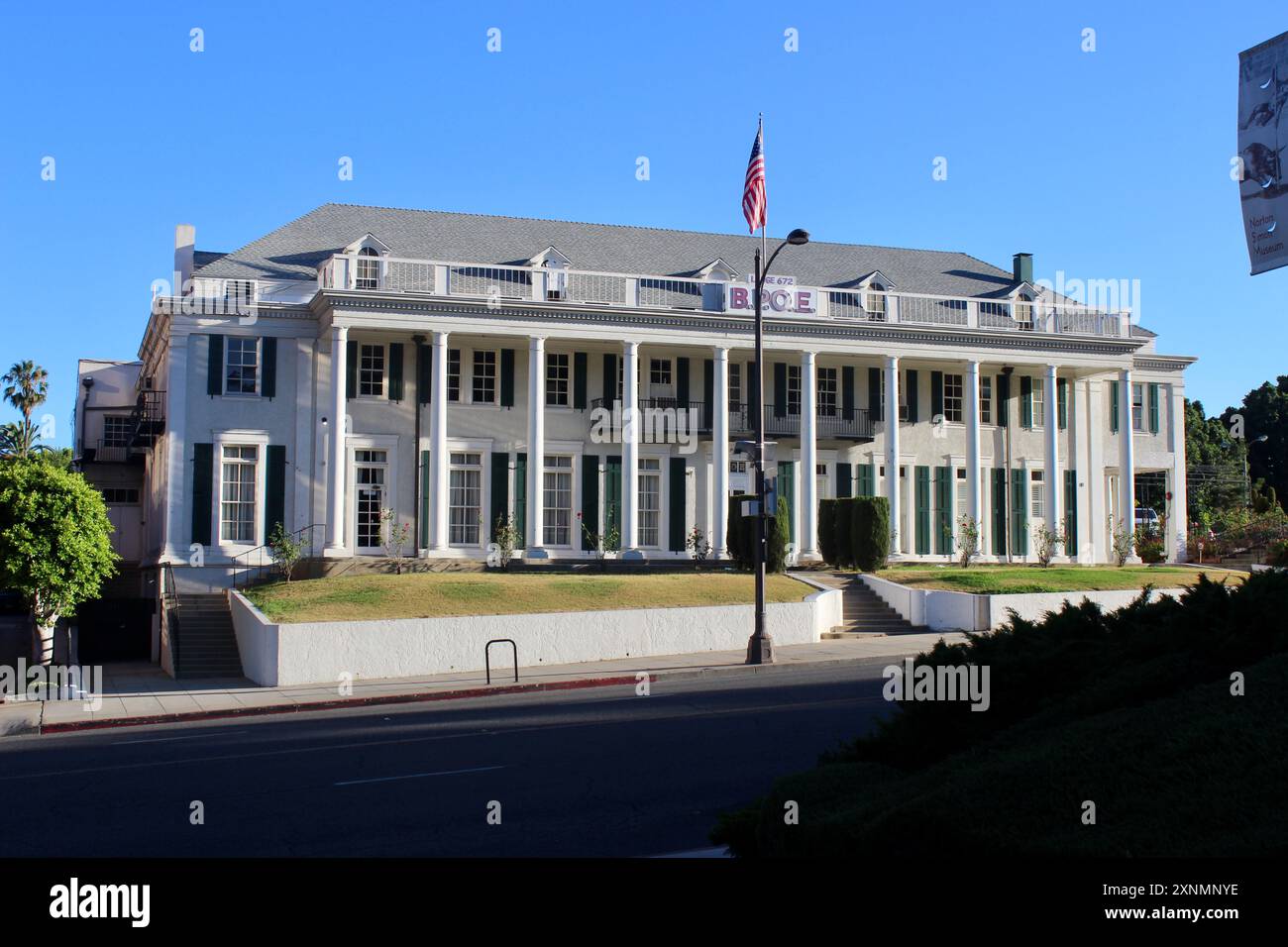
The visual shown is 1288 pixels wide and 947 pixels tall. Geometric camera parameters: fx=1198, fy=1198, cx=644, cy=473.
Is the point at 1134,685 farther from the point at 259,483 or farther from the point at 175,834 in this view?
the point at 259,483

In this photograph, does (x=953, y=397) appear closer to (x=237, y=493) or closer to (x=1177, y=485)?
(x=1177, y=485)

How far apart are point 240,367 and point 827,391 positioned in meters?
18.9

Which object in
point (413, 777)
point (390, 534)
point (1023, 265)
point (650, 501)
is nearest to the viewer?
point (413, 777)

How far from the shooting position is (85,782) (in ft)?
40.1

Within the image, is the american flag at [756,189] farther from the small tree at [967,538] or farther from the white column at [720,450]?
the small tree at [967,538]

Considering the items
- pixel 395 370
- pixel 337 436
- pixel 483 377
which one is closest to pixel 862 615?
pixel 483 377

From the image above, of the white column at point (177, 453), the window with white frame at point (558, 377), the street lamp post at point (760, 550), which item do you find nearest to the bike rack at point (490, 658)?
the street lamp post at point (760, 550)

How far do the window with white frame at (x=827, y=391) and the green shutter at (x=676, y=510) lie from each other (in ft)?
18.4

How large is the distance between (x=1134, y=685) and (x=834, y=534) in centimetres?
2825

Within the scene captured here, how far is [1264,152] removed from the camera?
10.5 meters

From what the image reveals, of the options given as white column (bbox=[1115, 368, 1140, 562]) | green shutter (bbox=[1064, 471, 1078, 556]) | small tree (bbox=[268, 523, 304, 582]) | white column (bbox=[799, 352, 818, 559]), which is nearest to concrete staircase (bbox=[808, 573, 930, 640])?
white column (bbox=[799, 352, 818, 559])

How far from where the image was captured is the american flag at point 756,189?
29.8 m

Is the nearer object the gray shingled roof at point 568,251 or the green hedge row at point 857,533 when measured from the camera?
the green hedge row at point 857,533
